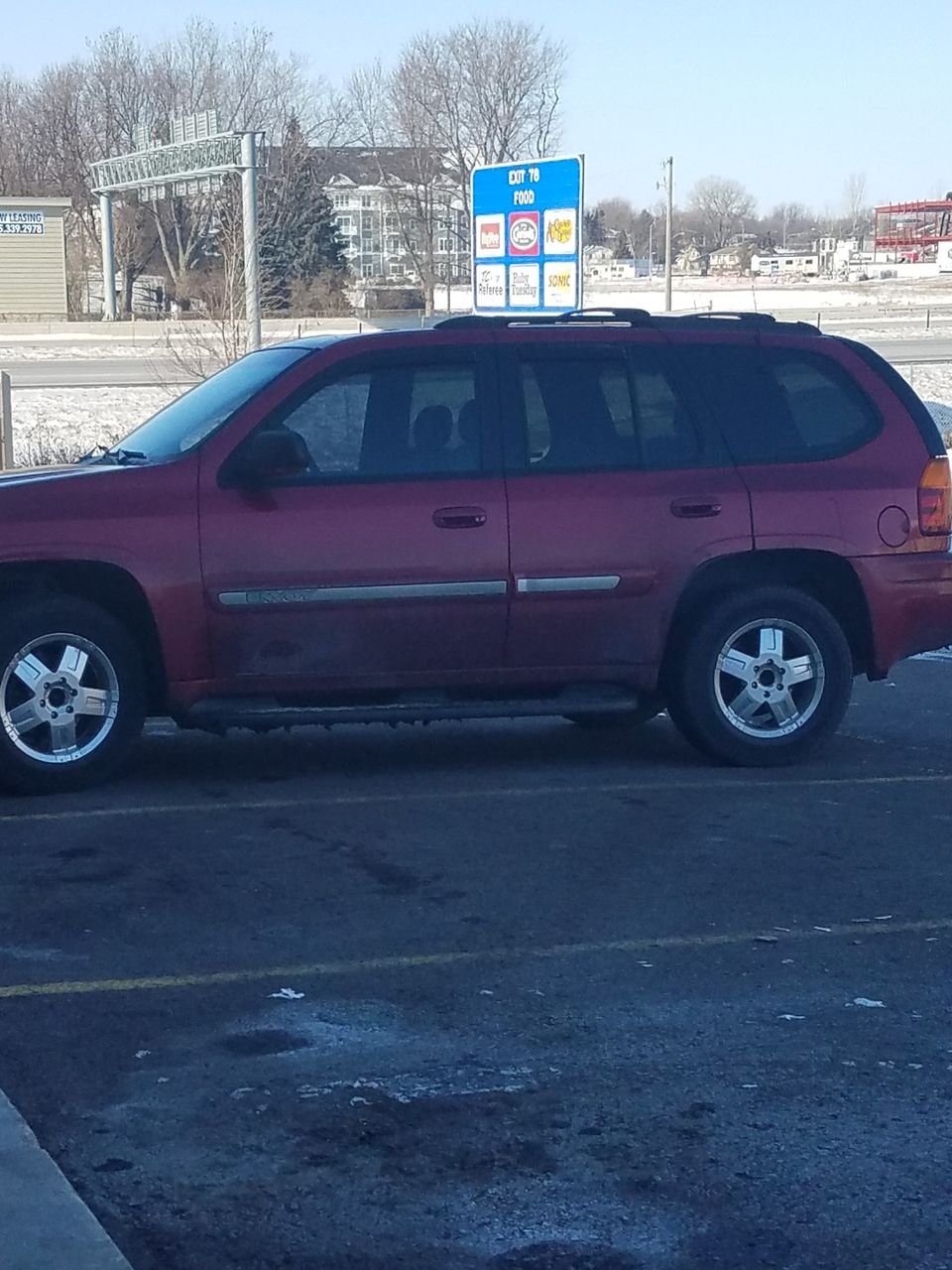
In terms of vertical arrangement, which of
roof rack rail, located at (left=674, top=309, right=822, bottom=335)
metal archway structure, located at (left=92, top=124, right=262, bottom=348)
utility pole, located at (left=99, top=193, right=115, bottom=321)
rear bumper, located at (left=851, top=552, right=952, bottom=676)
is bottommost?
rear bumper, located at (left=851, top=552, right=952, bottom=676)

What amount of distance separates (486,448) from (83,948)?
310 cm

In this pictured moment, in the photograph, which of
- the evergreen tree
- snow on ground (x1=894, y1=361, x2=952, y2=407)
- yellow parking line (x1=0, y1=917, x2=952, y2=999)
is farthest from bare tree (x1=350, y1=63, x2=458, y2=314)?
yellow parking line (x1=0, y1=917, x2=952, y2=999)

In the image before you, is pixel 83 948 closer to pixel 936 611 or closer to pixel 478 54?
pixel 936 611

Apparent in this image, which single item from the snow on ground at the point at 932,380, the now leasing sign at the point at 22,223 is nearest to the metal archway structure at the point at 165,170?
the now leasing sign at the point at 22,223

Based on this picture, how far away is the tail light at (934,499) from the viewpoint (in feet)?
26.5

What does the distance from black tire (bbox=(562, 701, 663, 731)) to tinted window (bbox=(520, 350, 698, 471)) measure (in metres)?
1.22

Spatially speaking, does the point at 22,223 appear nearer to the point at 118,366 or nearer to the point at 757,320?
the point at 118,366

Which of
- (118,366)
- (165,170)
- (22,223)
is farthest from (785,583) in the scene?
(22,223)

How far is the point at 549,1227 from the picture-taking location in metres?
3.66

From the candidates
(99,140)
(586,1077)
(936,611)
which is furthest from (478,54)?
(586,1077)

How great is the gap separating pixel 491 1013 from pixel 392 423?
3374mm

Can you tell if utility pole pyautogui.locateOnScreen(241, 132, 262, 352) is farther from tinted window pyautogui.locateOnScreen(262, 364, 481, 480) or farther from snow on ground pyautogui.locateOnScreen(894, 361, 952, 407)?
snow on ground pyautogui.locateOnScreen(894, 361, 952, 407)

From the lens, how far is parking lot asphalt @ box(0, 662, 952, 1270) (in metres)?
3.73

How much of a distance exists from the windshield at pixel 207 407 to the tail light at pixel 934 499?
9.31 ft
